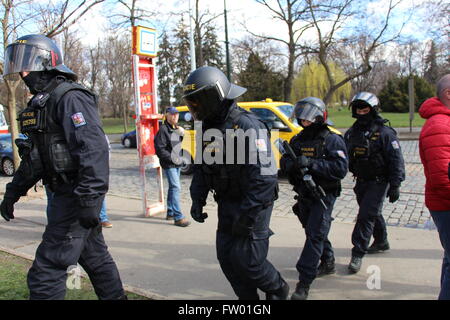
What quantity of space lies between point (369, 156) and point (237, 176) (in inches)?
76.2

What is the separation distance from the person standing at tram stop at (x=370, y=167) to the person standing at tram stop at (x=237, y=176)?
1.45 metres

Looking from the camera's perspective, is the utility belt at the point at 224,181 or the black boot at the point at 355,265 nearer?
the utility belt at the point at 224,181

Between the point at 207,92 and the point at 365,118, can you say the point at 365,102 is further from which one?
the point at 207,92

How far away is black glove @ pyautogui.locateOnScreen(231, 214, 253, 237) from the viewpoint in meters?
2.88

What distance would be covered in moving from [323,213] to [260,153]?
1.12 meters

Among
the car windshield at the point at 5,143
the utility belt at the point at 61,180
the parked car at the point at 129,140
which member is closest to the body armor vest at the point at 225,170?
the utility belt at the point at 61,180

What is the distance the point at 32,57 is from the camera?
9.93 ft

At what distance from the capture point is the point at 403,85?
4756 cm

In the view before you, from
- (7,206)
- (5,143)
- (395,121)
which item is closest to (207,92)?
(7,206)

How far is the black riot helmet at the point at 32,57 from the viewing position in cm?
302

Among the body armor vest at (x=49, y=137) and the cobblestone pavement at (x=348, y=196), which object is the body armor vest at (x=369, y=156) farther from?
the body armor vest at (x=49, y=137)

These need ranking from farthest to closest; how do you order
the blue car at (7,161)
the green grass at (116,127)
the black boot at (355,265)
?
the green grass at (116,127) < the blue car at (7,161) < the black boot at (355,265)
